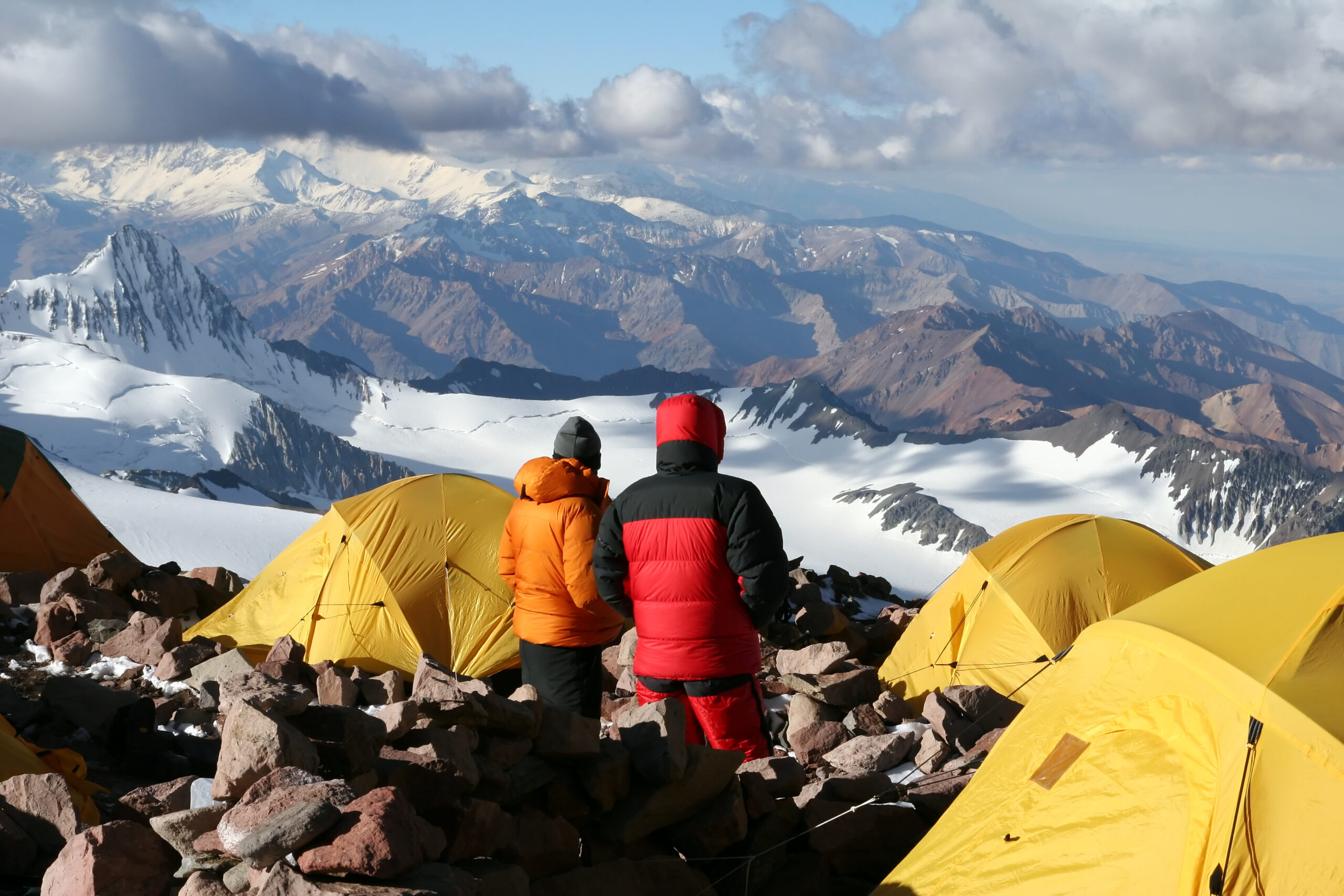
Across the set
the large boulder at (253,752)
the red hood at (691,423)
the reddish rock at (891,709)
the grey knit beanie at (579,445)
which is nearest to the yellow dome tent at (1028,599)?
the reddish rock at (891,709)

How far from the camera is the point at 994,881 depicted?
610 centimetres

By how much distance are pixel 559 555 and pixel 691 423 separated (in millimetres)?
2213

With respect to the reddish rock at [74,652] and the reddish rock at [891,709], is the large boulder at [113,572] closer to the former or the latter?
the reddish rock at [74,652]

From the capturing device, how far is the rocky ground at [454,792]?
459 cm

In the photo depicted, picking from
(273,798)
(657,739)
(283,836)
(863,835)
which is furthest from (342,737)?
(863,835)

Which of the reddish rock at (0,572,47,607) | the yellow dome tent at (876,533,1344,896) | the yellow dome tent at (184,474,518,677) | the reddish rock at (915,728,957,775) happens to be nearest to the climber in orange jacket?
the reddish rock at (915,728,957,775)

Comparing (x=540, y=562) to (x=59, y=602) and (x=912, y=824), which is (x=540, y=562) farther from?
(x=59, y=602)

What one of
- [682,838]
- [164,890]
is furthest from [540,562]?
[164,890]

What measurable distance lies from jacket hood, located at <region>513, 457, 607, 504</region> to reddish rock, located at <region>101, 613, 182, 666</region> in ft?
21.3

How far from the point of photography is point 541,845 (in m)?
5.93

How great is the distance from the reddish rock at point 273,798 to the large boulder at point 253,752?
9 cm

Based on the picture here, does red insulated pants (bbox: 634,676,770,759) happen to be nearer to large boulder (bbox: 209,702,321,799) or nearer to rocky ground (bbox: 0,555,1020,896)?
rocky ground (bbox: 0,555,1020,896)

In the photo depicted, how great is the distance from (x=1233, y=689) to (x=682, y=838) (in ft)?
10.8

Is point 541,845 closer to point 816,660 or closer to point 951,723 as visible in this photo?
point 951,723
